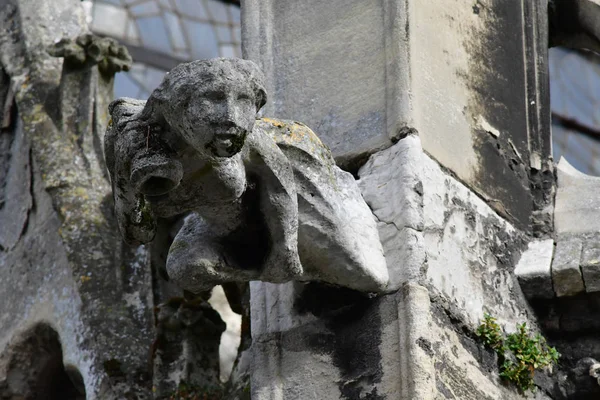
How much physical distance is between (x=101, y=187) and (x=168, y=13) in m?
5.86

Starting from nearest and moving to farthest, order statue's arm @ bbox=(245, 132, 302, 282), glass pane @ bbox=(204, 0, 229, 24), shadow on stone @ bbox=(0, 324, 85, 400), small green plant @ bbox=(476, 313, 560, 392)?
statue's arm @ bbox=(245, 132, 302, 282), small green plant @ bbox=(476, 313, 560, 392), shadow on stone @ bbox=(0, 324, 85, 400), glass pane @ bbox=(204, 0, 229, 24)

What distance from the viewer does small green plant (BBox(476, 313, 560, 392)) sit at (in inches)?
204

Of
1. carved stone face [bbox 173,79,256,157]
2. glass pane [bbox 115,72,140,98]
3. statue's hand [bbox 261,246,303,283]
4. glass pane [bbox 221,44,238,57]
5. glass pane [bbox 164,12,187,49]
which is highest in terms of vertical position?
glass pane [bbox 164,12,187,49]

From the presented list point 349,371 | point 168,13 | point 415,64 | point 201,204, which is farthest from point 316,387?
point 168,13

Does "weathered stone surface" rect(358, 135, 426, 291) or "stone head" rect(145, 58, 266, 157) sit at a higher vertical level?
"weathered stone surface" rect(358, 135, 426, 291)

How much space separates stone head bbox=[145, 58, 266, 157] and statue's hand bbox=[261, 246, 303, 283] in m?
0.43

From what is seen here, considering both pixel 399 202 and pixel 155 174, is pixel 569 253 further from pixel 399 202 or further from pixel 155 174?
pixel 155 174

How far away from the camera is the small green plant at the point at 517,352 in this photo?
17.0 feet

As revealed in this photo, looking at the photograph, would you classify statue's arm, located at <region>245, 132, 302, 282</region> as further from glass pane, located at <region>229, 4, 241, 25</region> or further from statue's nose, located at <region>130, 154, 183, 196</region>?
glass pane, located at <region>229, 4, 241, 25</region>

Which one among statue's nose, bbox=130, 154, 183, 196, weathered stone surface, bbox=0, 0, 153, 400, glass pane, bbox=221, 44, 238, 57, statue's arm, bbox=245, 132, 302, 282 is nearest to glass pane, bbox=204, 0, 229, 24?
glass pane, bbox=221, 44, 238, 57

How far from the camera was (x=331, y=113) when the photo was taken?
5449 mm

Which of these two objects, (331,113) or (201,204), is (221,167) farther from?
(331,113)

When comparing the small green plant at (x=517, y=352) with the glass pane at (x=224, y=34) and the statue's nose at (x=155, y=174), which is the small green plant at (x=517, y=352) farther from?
the glass pane at (x=224, y=34)

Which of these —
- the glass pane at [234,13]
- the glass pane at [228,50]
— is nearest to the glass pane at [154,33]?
the glass pane at [228,50]
